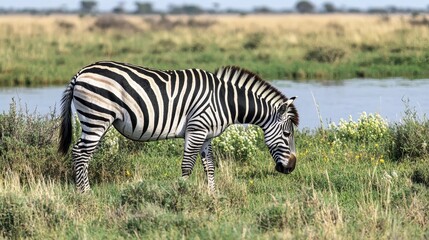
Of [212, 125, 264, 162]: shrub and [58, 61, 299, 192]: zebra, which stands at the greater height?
[58, 61, 299, 192]: zebra

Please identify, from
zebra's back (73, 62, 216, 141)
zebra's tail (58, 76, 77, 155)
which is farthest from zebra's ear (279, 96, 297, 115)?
zebra's tail (58, 76, 77, 155)

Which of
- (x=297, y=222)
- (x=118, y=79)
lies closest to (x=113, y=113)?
(x=118, y=79)

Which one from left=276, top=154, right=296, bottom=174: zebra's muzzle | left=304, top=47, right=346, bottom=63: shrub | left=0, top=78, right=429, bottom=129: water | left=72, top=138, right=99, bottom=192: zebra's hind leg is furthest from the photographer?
left=304, top=47, right=346, bottom=63: shrub

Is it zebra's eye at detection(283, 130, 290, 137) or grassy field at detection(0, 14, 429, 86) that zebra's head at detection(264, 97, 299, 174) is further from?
grassy field at detection(0, 14, 429, 86)

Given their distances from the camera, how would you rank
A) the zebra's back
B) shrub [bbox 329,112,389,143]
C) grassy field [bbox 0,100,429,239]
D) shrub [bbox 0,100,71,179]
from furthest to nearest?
shrub [bbox 329,112,389,143] → shrub [bbox 0,100,71,179] → the zebra's back → grassy field [bbox 0,100,429,239]

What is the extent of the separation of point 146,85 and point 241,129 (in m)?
3.27

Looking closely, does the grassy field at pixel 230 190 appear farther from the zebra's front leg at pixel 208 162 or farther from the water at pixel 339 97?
the water at pixel 339 97

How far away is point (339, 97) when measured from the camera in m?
20.5

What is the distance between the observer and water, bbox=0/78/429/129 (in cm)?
1734

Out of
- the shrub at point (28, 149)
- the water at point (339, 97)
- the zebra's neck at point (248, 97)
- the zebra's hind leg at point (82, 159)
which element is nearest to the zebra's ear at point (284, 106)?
the zebra's neck at point (248, 97)

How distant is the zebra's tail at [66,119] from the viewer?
9250 millimetres

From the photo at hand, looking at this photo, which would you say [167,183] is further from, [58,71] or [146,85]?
[58,71]

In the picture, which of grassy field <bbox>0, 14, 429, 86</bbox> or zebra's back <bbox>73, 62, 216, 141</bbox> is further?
grassy field <bbox>0, 14, 429, 86</bbox>

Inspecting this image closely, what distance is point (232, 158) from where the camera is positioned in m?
10.9
